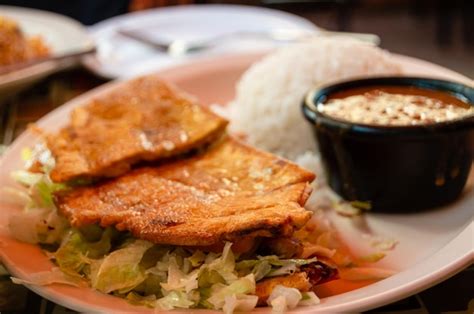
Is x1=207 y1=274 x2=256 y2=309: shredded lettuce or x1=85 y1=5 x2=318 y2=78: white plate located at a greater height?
x1=207 y1=274 x2=256 y2=309: shredded lettuce

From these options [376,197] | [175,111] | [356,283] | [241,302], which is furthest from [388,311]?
[175,111]

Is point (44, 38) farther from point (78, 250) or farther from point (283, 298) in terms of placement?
point (283, 298)

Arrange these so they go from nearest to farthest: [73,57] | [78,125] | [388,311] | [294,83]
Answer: [388,311]
[78,125]
[294,83]
[73,57]

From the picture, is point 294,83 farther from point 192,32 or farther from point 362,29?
point 362,29

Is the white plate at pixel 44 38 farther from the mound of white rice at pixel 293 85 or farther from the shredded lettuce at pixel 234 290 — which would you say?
the shredded lettuce at pixel 234 290

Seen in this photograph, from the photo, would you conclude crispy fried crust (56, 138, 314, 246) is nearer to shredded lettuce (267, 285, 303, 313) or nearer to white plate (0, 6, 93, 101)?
shredded lettuce (267, 285, 303, 313)

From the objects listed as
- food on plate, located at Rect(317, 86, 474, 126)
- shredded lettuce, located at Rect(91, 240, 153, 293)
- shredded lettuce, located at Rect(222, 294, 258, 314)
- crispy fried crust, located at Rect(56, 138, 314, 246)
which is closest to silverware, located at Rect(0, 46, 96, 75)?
crispy fried crust, located at Rect(56, 138, 314, 246)

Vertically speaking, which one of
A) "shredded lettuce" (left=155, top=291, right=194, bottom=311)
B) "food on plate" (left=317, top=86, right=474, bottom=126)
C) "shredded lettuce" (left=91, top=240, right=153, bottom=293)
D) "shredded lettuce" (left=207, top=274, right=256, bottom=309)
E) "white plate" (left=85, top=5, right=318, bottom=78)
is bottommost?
"white plate" (left=85, top=5, right=318, bottom=78)
